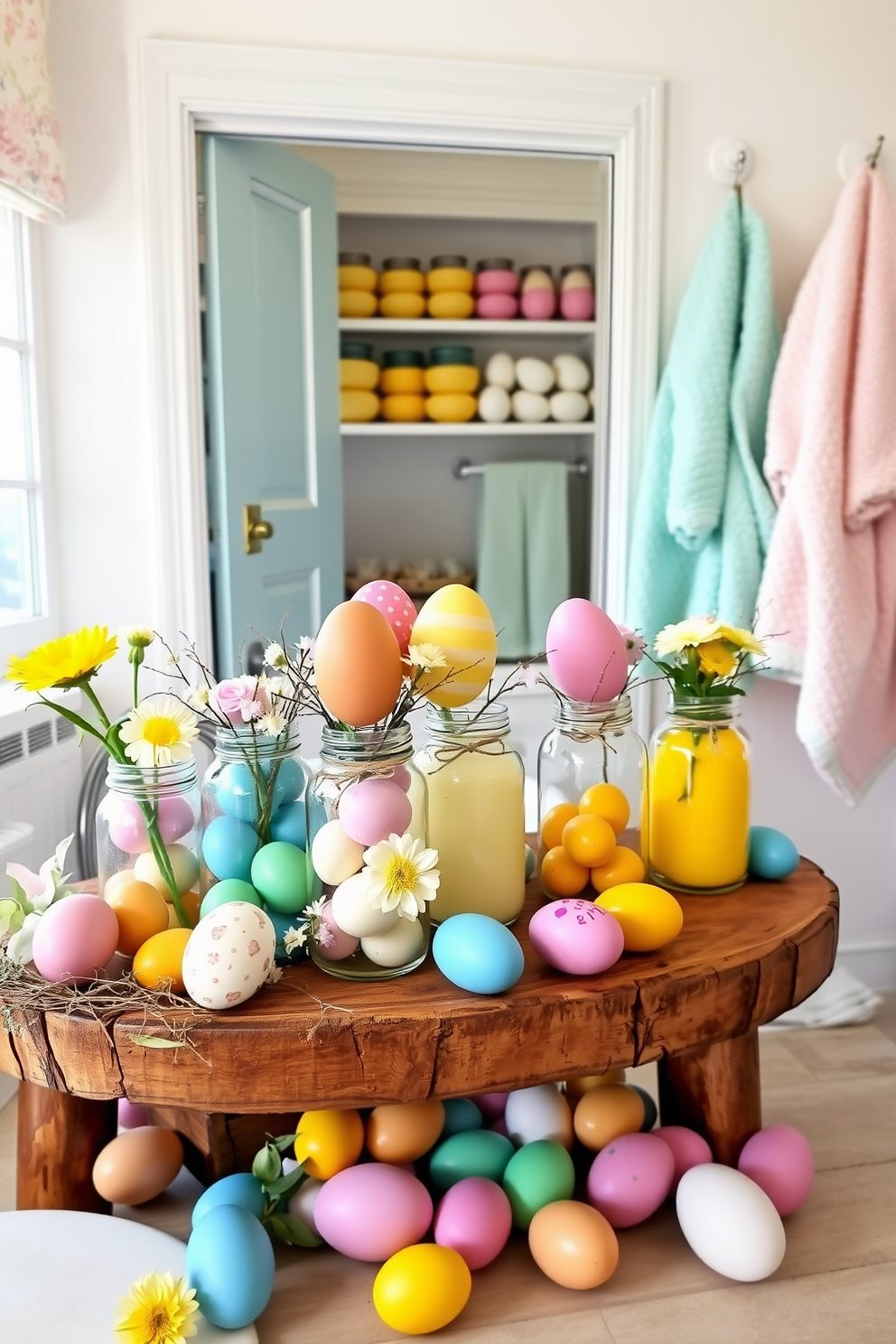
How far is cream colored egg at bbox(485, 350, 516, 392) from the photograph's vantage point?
127 inches

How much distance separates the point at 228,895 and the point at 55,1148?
368mm

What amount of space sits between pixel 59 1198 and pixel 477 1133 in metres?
0.45

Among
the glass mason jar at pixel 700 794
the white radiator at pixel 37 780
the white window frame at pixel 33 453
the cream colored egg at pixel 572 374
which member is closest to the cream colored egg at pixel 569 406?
the cream colored egg at pixel 572 374

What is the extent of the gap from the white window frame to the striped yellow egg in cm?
114

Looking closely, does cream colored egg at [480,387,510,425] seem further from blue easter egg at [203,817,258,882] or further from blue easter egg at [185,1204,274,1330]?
blue easter egg at [185,1204,274,1330]

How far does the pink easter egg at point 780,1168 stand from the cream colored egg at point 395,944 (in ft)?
1.68

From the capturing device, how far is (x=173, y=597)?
204 centimetres

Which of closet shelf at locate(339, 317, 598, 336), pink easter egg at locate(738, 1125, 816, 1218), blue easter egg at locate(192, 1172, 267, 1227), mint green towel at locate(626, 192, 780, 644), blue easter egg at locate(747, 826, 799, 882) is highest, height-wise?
closet shelf at locate(339, 317, 598, 336)

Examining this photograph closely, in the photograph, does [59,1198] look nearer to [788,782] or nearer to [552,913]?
[552,913]

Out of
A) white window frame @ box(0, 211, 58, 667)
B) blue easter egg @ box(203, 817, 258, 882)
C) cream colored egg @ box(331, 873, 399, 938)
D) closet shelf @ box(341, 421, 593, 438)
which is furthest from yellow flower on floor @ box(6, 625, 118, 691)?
closet shelf @ box(341, 421, 593, 438)

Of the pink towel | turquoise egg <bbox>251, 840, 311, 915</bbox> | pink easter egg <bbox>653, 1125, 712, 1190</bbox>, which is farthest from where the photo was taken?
the pink towel

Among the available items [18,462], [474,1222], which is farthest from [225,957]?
[18,462]

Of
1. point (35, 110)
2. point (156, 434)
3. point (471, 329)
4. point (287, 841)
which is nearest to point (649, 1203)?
point (287, 841)

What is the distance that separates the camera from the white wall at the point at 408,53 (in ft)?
6.31
